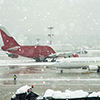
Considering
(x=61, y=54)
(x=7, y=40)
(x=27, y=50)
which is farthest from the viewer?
(x=7, y=40)

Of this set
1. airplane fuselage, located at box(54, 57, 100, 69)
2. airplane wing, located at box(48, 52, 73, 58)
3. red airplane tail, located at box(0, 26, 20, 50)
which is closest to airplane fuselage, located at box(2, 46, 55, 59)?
airplane wing, located at box(48, 52, 73, 58)

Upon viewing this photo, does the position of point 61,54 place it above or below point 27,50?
below

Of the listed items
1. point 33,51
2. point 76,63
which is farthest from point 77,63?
point 33,51

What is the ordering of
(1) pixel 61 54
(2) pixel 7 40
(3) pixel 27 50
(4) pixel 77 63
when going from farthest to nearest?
(2) pixel 7 40, (1) pixel 61 54, (3) pixel 27 50, (4) pixel 77 63

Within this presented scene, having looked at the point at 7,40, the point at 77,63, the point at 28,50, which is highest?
the point at 7,40

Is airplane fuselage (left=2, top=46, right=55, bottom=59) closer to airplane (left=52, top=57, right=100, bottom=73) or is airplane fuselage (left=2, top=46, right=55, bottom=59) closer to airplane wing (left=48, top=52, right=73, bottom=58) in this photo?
airplane wing (left=48, top=52, right=73, bottom=58)

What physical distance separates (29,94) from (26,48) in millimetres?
37138

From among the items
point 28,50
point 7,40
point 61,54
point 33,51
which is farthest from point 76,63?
point 7,40

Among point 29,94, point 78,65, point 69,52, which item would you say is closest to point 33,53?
point 69,52

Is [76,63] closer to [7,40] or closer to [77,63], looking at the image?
[77,63]

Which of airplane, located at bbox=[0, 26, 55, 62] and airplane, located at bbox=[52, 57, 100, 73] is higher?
airplane, located at bbox=[0, 26, 55, 62]

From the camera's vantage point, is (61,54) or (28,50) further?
(61,54)

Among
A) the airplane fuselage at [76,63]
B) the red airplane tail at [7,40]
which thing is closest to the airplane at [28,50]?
the red airplane tail at [7,40]

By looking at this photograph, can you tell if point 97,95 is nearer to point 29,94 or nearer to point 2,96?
point 29,94
